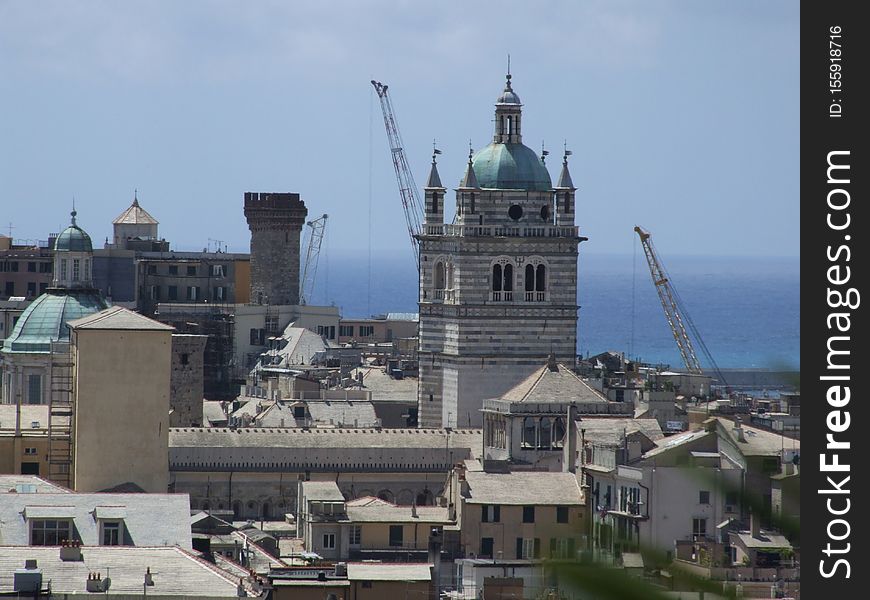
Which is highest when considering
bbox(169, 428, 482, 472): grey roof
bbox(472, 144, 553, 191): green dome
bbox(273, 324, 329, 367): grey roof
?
bbox(472, 144, 553, 191): green dome

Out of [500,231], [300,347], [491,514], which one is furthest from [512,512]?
[300,347]

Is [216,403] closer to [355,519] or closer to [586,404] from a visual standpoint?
[586,404]

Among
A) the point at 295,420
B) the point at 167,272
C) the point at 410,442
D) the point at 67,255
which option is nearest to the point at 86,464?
the point at 410,442

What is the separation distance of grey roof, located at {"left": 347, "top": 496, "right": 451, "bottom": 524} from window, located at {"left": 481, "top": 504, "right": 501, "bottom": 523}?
1.24 metres

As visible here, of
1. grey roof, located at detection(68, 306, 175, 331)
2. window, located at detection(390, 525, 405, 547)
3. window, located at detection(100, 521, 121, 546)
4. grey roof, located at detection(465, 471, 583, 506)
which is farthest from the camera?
grey roof, located at detection(68, 306, 175, 331)

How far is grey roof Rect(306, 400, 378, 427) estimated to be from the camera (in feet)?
302

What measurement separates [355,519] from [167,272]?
234 ft

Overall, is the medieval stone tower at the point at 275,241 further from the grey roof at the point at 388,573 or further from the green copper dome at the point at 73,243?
the grey roof at the point at 388,573

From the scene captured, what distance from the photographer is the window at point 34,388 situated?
9125 centimetres

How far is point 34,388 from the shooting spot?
91.9 metres

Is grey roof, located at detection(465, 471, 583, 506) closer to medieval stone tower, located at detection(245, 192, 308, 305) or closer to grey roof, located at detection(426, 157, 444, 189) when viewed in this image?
grey roof, located at detection(426, 157, 444, 189)

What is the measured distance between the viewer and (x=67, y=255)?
96.8m

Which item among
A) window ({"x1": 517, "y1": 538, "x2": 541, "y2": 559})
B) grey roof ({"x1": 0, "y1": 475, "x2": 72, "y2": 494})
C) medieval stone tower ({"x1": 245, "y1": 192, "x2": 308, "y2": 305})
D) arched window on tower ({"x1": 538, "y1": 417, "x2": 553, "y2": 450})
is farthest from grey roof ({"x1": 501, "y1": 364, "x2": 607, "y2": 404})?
medieval stone tower ({"x1": 245, "y1": 192, "x2": 308, "y2": 305})

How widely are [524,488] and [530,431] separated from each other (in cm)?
832
